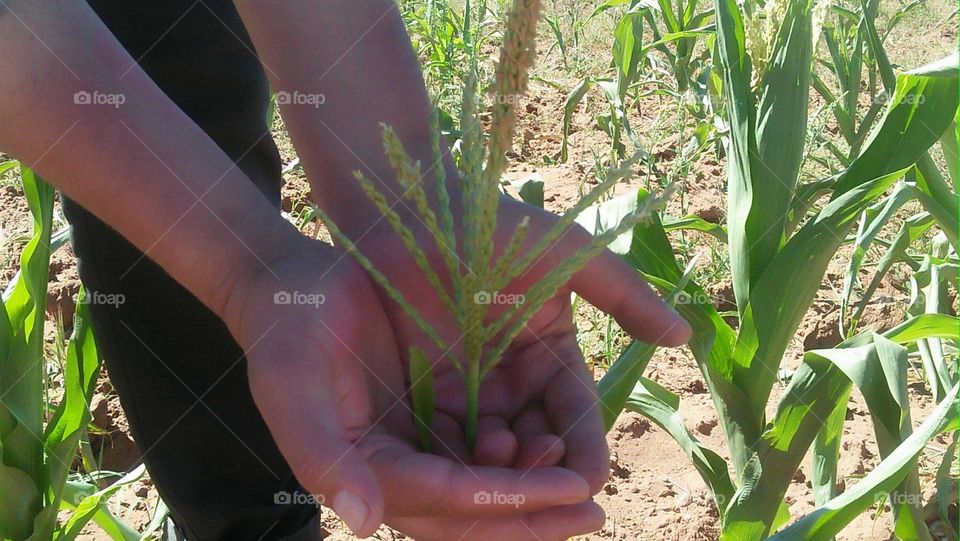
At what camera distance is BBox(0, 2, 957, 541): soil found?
1574 mm

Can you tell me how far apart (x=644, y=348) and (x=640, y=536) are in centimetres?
47

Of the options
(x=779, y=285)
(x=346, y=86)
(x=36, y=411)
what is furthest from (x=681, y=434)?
(x=36, y=411)

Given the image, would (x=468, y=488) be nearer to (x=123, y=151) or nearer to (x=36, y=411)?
(x=123, y=151)

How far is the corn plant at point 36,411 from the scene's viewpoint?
129cm

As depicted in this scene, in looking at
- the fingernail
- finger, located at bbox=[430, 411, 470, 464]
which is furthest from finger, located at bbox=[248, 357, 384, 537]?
finger, located at bbox=[430, 411, 470, 464]

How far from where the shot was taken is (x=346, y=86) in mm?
1141

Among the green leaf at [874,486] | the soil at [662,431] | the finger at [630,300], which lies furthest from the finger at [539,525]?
the soil at [662,431]

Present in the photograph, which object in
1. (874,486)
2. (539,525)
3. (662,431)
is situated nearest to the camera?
(539,525)

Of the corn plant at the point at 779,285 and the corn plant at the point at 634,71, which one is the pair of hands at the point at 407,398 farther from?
the corn plant at the point at 634,71

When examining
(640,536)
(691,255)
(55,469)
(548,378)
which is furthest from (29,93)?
(691,255)

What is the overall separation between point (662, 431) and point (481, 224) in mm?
1124

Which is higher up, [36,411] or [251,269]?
[251,269]

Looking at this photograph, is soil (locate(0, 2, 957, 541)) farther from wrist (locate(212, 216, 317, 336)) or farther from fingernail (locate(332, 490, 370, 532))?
fingernail (locate(332, 490, 370, 532))

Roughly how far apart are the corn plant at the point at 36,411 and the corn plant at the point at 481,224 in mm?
651
